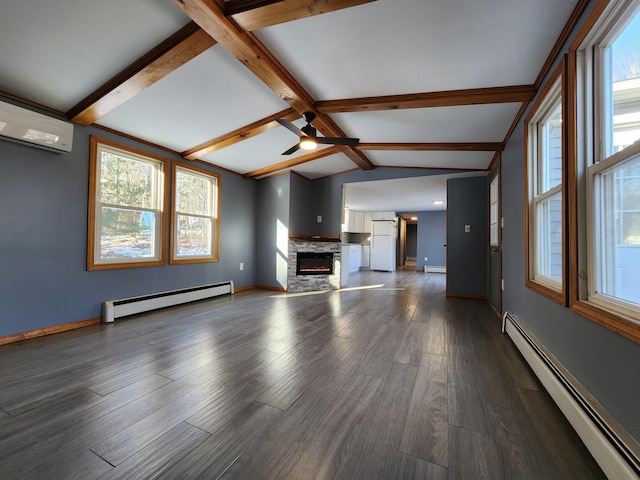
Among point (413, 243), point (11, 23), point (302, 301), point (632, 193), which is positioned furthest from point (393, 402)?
point (413, 243)

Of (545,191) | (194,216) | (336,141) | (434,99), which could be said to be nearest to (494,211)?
(545,191)

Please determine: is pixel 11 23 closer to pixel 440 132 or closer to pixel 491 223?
pixel 440 132

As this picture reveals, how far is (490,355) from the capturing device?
2.33 meters

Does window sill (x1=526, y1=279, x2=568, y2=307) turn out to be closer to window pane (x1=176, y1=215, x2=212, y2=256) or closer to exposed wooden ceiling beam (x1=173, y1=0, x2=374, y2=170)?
exposed wooden ceiling beam (x1=173, y1=0, x2=374, y2=170)

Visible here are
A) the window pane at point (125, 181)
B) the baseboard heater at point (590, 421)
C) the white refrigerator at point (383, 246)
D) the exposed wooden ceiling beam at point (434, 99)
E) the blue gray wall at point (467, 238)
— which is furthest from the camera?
the white refrigerator at point (383, 246)

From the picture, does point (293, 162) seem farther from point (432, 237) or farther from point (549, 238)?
point (432, 237)

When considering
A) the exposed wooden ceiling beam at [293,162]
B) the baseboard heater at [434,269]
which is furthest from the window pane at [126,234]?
the baseboard heater at [434,269]

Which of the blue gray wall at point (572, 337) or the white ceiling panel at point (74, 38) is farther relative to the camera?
the white ceiling panel at point (74, 38)

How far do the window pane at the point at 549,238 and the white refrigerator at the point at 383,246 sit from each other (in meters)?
6.82

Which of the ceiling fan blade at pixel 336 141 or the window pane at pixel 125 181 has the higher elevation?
the ceiling fan blade at pixel 336 141

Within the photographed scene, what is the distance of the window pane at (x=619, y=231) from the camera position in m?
1.19

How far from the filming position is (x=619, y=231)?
4.25ft

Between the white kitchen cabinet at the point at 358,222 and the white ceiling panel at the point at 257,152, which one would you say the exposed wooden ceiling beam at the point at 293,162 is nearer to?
the white ceiling panel at the point at 257,152

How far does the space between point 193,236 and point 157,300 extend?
116 centimetres
